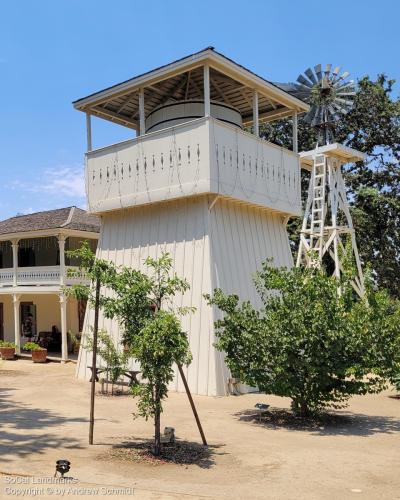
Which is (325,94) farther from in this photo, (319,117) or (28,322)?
(28,322)

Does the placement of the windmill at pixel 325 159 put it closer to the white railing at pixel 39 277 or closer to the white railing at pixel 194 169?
the white railing at pixel 194 169

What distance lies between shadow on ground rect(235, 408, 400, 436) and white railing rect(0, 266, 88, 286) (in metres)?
12.6

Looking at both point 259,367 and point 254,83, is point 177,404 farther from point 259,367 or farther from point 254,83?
point 254,83

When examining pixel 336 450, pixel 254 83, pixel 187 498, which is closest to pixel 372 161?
pixel 254 83

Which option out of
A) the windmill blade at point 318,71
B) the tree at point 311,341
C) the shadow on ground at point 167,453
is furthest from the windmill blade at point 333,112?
the shadow on ground at point 167,453

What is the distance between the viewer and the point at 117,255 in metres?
16.8

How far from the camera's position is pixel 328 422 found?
1112 centimetres

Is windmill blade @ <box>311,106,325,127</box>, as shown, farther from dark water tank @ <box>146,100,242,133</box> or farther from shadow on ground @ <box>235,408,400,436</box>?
shadow on ground @ <box>235,408,400,436</box>

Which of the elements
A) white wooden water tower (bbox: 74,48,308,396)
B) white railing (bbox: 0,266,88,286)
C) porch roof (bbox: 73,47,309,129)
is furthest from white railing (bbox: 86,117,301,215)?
white railing (bbox: 0,266,88,286)

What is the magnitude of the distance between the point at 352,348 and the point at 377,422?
1.92m

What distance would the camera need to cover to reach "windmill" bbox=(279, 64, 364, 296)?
73.8ft

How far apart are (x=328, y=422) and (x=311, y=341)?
1.96m

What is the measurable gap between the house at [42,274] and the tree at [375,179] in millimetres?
11846

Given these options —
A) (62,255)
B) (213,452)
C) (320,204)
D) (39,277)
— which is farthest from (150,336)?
(320,204)
